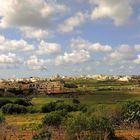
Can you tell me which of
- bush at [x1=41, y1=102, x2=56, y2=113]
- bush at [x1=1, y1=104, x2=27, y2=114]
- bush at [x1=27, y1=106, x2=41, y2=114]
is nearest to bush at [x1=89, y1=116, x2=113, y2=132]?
bush at [x1=41, y1=102, x2=56, y2=113]

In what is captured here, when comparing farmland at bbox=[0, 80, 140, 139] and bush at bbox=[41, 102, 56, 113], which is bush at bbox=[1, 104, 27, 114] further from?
bush at bbox=[41, 102, 56, 113]

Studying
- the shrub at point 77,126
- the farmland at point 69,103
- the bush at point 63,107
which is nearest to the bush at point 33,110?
the farmland at point 69,103

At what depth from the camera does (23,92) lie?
167875mm

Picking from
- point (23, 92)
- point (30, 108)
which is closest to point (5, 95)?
point (23, 92)

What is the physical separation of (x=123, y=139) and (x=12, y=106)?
53.3 meters

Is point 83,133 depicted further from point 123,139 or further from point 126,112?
point 126,112

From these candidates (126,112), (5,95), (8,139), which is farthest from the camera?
(5,95)

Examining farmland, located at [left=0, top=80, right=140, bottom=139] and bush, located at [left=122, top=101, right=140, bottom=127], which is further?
farmland, located at [left=0, top=80, right=140, bottom=139]

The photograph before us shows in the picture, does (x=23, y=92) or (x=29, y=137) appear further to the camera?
(x=23, y=92)

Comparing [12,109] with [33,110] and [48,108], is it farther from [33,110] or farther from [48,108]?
[48,108]

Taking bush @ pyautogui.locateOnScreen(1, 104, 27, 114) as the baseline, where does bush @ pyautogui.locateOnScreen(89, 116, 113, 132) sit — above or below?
above

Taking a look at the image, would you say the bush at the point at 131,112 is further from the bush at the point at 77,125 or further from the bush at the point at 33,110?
the bush at the point at 33,110

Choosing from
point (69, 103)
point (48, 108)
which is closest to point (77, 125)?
point (48, 108)

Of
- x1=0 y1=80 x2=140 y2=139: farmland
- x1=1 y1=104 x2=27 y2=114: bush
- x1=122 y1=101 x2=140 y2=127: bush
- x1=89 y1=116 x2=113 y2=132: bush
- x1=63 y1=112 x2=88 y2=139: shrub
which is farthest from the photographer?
x1=1 y1=104 x2=27 y2=114: bush
